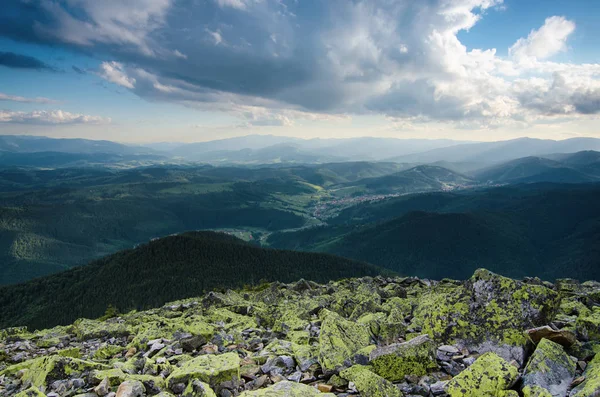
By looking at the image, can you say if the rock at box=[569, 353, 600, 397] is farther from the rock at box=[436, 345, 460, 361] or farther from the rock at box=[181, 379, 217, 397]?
the rock at box=[181, 379, 217, 397]

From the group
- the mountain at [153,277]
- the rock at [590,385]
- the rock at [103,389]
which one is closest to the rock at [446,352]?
the rock at [590,385]

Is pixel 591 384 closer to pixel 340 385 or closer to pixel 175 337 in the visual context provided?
pixel 340 385

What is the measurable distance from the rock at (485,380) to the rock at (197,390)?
26.5 feet

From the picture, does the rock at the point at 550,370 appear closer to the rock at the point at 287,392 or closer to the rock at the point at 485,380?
the rock at the point at 485,380

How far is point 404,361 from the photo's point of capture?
42.1 feet

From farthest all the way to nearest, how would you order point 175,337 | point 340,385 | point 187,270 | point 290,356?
point 187,270, point 175,337, point 290,356, point 340,385

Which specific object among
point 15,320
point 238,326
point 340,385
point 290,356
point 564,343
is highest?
point 564,343

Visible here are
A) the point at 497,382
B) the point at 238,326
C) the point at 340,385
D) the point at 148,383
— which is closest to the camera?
the point at 497,382

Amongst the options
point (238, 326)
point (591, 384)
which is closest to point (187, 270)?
point (238, 326)

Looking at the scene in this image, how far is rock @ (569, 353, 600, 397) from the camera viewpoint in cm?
890

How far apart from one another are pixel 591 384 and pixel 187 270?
157 m

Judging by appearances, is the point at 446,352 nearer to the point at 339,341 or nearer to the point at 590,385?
the point at 339,341

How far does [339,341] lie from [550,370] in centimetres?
837

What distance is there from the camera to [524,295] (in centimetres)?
1602
